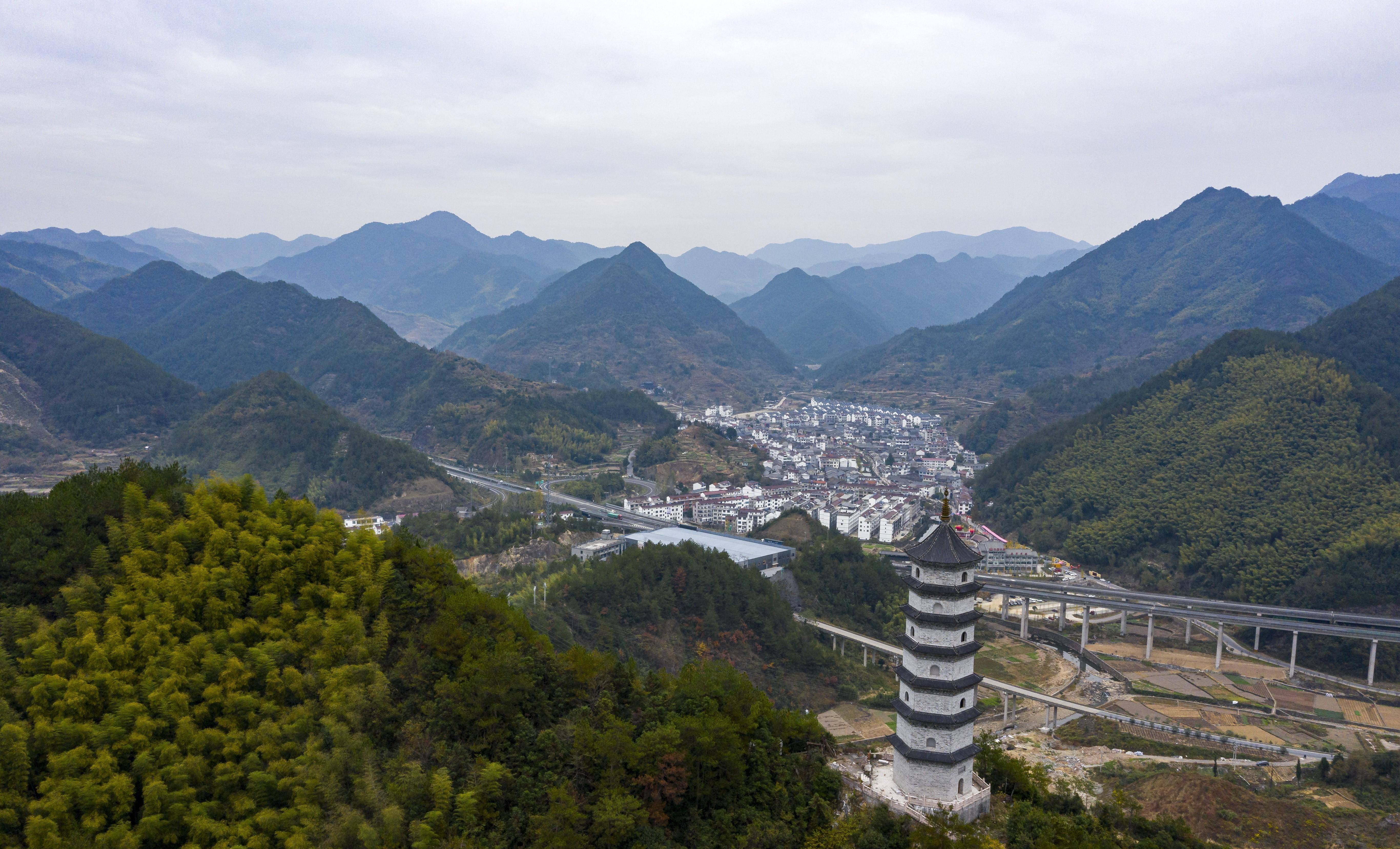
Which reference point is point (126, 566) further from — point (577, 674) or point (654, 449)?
point (654, 449)

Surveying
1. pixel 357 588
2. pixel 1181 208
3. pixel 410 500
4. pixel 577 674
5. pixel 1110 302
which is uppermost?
pixel 1181 208

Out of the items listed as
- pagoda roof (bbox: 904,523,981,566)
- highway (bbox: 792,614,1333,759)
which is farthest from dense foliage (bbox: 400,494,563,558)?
pagoda roof (bbox: 904,523,981,566)

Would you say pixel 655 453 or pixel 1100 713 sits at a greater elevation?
pixel 655 453

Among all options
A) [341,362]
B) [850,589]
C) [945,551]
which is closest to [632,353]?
[341,362]

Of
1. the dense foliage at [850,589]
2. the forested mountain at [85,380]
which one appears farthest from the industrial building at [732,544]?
the forested mountain at [85,380]

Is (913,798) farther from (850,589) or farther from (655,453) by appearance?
(655,453)

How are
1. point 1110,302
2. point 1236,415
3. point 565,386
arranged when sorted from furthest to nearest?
point 1110,302, point 565,386, point 1236,415

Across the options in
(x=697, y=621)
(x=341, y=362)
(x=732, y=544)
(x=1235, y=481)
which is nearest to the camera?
(x=697, y=621)

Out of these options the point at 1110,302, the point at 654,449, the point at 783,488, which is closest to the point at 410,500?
the point at 654,449
